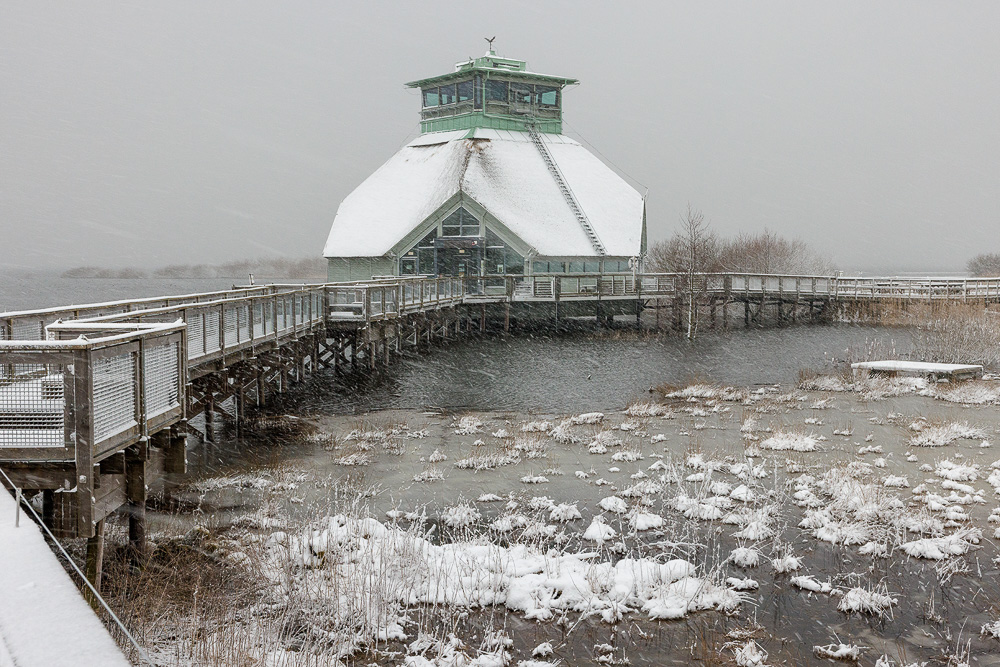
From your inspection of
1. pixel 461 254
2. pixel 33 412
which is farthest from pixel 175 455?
pixel 461 254

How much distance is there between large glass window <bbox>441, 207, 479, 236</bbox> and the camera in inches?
1751

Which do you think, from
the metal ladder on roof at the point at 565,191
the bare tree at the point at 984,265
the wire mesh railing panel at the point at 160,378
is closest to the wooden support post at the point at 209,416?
the wire mesh railing panel at the point at 160,378

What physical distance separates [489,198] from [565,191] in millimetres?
6061

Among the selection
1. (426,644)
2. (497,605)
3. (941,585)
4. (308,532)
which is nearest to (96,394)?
(308,532)

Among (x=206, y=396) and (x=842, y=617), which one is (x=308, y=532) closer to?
(x=842, y=617)

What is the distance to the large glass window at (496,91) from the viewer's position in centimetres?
5344

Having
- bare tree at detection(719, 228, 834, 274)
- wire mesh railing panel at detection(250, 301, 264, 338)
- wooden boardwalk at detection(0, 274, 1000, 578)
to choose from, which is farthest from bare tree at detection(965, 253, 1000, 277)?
wire mesh railing panel at detection(250, 301, 264, 338)

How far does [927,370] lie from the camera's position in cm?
2536

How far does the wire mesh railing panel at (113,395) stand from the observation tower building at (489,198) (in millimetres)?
34699

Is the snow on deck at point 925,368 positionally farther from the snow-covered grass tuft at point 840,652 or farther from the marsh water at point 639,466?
the snow-covered grass tuft at point 840,652

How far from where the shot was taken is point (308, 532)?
10.2 meters

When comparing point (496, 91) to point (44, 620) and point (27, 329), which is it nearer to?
point (27, 329)

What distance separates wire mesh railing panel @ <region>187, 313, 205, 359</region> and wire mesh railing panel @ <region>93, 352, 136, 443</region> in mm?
6529

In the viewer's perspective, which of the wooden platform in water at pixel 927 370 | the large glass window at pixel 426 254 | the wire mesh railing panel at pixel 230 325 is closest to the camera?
the wire mesh railing panel at pixel 230 325
